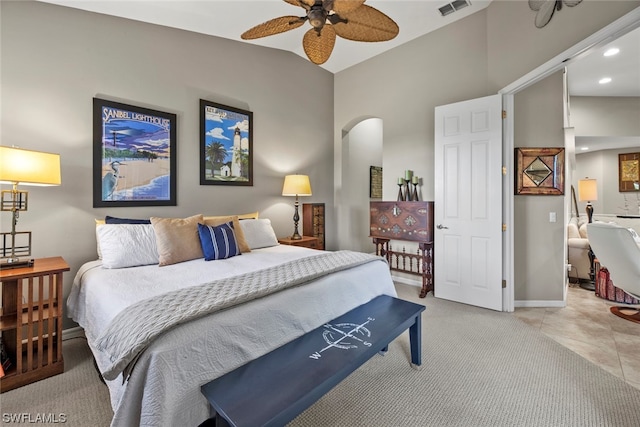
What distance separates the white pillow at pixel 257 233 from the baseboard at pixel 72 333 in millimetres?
1673

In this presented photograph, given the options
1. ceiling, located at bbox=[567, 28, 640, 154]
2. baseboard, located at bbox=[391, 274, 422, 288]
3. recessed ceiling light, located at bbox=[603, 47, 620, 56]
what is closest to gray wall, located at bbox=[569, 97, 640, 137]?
ceiling, located at bbox=[567, 28, 640, 154]

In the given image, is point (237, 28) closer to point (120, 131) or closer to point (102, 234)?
point (120, 131)

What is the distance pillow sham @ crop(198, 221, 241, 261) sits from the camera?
2623 mm

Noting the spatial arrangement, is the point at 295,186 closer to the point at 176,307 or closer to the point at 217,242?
the point at 217,242

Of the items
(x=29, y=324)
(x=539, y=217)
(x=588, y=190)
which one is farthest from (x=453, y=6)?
(x=29, y=324)

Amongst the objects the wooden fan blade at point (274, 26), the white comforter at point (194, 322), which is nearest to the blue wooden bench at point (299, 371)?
the white comforter at point (194, 322)

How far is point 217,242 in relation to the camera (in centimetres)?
267

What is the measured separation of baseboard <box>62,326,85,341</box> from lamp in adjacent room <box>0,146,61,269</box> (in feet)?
2.57

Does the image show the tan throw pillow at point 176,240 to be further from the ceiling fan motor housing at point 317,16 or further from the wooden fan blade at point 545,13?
the wooden fan blade at point 545,13

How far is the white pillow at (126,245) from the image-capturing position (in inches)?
91.5

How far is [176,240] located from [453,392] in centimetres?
238

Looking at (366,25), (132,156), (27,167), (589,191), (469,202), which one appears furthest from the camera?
(589,191)

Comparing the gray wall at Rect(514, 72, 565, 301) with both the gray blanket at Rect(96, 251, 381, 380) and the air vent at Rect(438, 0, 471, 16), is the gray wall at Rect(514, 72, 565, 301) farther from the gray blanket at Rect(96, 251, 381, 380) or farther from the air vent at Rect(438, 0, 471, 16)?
the gray blanket at Rect(96, 251, 381, 380)

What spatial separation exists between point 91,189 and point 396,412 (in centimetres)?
305
